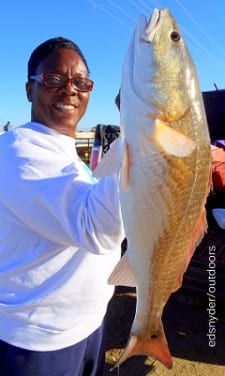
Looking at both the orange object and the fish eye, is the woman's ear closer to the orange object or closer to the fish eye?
the fish eye

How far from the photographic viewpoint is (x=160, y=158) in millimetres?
1303

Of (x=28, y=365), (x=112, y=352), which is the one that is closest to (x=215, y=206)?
(x=112, y=352)

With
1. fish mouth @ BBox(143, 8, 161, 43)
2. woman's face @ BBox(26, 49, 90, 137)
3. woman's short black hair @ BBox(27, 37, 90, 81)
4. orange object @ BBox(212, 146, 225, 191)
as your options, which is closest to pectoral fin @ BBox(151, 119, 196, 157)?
fish mouth @ BBox(143, 8, 161, 43)

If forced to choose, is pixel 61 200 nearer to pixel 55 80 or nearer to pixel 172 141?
pixel 172 141

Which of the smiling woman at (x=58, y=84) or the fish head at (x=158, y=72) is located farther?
the smiling woman at (x=58, y=84)

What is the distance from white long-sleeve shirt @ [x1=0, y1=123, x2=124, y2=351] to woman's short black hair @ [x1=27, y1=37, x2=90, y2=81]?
0.31 meters

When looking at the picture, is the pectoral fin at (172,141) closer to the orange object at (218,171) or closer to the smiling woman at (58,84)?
the smiling woman at (58,84)

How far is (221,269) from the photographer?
3.51m

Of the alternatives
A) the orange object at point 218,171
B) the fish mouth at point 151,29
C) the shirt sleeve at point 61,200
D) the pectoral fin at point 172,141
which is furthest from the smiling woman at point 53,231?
the orange object at point 218,171

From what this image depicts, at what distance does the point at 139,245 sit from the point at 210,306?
2492 millimetres

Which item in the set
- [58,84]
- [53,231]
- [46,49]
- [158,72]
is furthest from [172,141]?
[46,49]

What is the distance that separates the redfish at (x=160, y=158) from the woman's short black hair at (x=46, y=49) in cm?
48

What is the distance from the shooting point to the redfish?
51.6 inches

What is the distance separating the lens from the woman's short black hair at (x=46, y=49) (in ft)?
5.86
